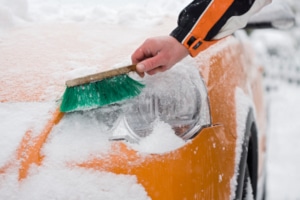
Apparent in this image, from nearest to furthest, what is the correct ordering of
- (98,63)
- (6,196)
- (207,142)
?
(6,196) < (207,142) < (98,63)

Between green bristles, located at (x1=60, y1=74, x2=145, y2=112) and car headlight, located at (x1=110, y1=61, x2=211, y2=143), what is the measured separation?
3 centimetres

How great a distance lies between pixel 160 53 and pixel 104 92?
245mm

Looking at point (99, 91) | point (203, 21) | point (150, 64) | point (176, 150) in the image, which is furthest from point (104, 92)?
point (203, 21)

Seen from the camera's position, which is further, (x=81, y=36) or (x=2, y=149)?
(x=81, y=36)

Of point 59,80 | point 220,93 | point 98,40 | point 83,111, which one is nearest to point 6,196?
point 83,111

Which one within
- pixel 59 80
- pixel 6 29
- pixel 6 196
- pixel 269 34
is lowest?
pixel 6 196

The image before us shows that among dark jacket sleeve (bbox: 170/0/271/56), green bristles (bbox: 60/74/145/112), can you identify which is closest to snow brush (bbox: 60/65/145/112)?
green bristles (bbox: 60/74/145/112)

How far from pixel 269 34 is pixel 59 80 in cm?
946

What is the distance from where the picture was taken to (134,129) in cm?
151

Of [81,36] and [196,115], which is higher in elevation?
[81,36]

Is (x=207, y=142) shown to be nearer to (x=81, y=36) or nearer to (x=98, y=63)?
(x=98, y=63)

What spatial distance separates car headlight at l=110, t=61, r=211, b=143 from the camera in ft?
4.99

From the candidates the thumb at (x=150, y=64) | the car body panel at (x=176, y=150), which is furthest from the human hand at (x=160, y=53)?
the car body panel at (x=176, y=150)

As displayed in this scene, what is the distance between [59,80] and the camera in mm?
1753
